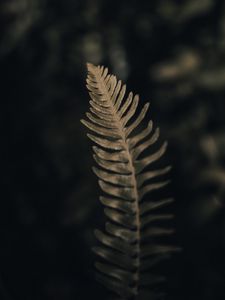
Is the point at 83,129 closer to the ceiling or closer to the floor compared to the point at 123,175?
closer to the ceiling

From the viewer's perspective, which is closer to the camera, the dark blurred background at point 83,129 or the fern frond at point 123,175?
the fern frond at point 123,175

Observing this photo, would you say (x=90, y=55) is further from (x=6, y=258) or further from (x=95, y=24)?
(x=6, y=258)

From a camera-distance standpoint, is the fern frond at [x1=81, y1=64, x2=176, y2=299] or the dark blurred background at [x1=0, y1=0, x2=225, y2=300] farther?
the dark blurred background at [x1=0, y1=0, x2=225, y2=300]

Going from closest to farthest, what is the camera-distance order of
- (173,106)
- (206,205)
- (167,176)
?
(206,205), (173,106), (167,176)

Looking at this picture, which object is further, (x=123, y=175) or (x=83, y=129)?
(x=83, y=129)

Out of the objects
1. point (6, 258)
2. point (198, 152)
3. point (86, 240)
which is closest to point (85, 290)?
point (86, 240)

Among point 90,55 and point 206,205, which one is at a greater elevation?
point 90,55

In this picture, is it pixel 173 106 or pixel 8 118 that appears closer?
pixel 173 106

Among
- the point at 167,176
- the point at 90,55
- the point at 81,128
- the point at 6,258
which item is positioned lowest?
the point at 6,258
